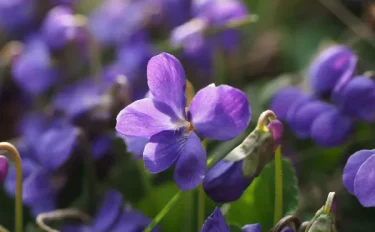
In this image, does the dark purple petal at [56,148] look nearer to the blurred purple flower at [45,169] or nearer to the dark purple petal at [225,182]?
the blurred purple flower at [45,169]

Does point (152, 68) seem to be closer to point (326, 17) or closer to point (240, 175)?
point (240, 175)

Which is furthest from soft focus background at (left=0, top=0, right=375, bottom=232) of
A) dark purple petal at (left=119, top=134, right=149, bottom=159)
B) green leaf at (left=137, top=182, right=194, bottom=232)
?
dark purple petal at (left=119, top=134, right=149, bottom=159)

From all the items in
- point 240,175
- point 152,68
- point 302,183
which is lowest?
point 302,183

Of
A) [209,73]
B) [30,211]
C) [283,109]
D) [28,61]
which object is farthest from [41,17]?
[283,109]

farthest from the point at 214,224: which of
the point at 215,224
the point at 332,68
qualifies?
the point at 332,68

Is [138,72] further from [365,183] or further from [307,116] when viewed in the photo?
[365,183]
